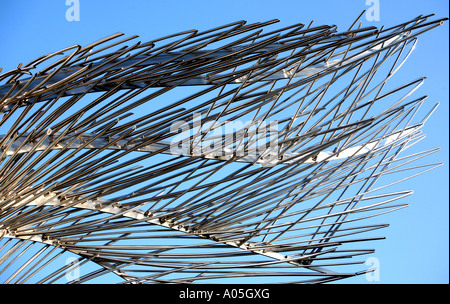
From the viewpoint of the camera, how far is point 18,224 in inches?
357

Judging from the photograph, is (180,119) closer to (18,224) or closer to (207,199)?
(207,199)

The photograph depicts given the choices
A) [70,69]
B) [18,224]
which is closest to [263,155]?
[70,69]

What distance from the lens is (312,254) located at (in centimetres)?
977

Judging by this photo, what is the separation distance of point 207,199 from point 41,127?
2.80 meters

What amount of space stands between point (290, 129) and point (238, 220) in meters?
2.01

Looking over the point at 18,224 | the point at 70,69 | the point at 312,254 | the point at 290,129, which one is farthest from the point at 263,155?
the point at 18,224

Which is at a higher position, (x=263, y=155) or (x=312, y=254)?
(x=263, y=155)

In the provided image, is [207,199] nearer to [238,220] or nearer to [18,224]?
[238,220]
